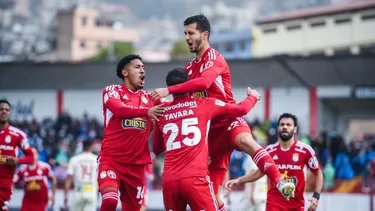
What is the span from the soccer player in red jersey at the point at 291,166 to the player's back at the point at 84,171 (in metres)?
6.16

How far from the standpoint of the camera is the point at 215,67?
9898 mm

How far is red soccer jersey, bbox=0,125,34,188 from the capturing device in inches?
516

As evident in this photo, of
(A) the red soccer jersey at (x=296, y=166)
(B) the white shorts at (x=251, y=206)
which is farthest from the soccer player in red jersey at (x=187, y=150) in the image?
(B) the white shorts at (x=251, y=206)

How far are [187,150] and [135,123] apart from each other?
1.53 meters

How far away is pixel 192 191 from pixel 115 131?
1.91 m

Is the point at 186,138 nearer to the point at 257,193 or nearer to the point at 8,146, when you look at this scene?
the point at 8,146

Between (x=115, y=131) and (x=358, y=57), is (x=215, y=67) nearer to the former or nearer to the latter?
(x=115, y=131)

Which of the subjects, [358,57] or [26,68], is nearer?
[358,57]

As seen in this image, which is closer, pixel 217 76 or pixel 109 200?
pixel 217 76

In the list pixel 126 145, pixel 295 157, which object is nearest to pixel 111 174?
pixel 126 145

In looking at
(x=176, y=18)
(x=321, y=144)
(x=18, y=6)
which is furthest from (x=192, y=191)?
(x=176, y=18)

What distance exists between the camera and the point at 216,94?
33.4 feet

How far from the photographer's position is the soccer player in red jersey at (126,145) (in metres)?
10.5

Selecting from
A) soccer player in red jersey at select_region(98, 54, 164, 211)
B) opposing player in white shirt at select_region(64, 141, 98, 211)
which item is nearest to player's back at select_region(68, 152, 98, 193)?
opposing player in white shirt at select_region(64, 141, 98, 211)
